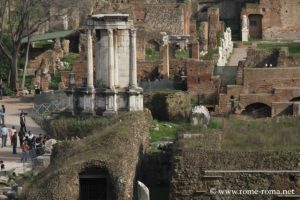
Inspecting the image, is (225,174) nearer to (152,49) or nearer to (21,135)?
(21,135)

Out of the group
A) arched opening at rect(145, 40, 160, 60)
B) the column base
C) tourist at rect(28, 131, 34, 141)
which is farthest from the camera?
the column base

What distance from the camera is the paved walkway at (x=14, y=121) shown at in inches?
1399

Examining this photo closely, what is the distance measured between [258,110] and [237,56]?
14774 mm

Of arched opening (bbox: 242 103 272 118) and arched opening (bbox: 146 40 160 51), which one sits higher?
arched opening (bbox: 146 40 160 51)

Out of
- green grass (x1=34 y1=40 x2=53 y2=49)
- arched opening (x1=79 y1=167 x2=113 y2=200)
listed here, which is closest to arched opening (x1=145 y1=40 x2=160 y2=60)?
green grass (x1=34 y1=40 x2=53 y2=49)

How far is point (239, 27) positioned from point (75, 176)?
47.3 m

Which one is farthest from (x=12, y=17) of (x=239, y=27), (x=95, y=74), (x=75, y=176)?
(x=75, y=176)

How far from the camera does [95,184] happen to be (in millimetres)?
28250

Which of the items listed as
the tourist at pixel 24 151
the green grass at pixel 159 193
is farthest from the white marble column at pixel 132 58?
the green grass at pixel 159 193

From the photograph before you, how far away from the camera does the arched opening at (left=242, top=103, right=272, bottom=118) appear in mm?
46297

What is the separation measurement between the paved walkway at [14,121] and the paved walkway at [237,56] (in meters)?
11.8

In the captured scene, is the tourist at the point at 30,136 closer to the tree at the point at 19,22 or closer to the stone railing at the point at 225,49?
the tree at the point at 19,22

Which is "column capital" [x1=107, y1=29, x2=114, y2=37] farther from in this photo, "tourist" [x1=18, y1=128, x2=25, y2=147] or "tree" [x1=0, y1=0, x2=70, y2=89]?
"tree" [x1=0, y1=0, x2=70, y2=89]

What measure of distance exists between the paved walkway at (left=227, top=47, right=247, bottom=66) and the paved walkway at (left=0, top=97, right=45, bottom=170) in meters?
11.8
